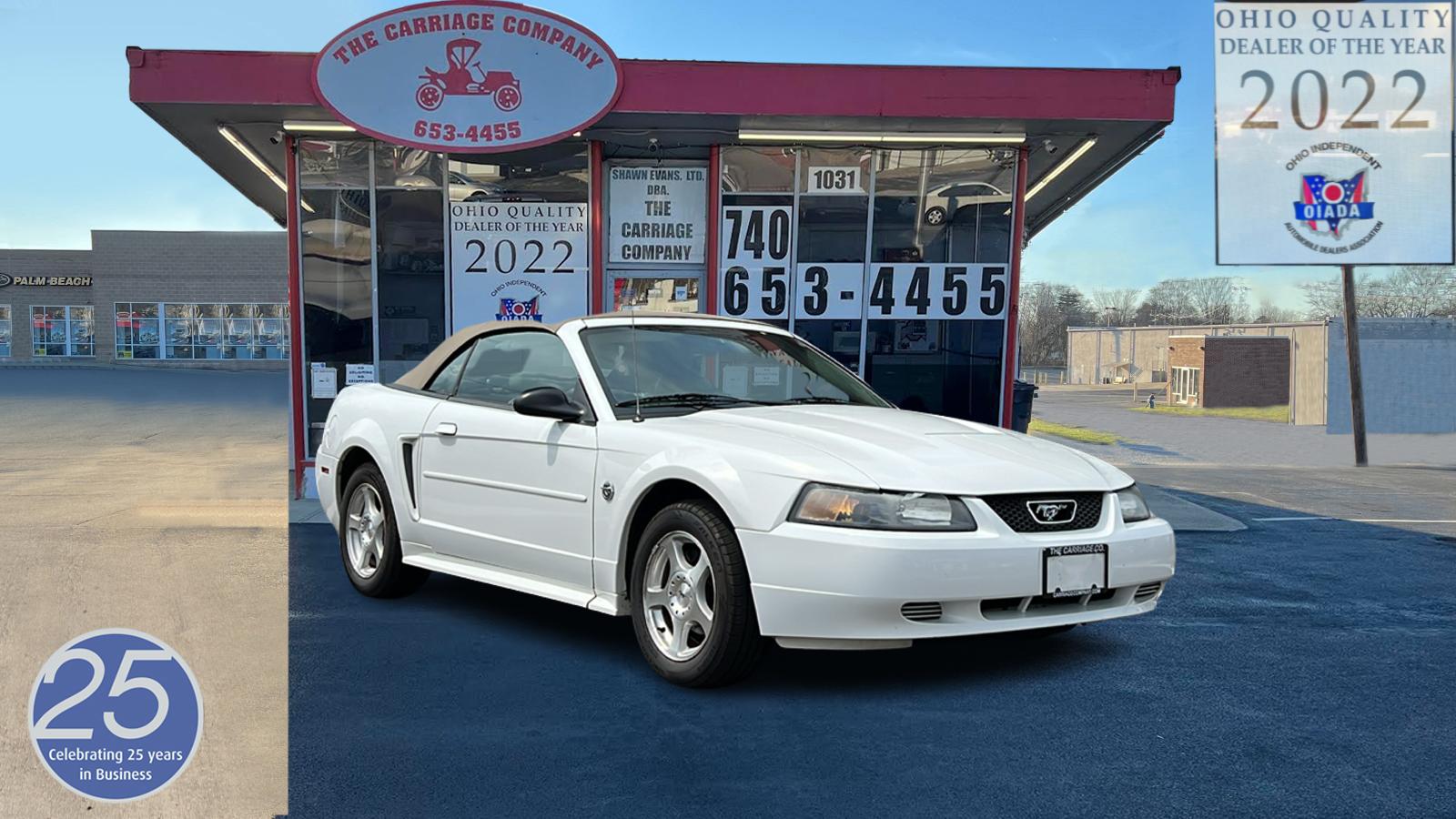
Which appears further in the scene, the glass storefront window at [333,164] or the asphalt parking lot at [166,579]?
the glass storefront window at [333,164]

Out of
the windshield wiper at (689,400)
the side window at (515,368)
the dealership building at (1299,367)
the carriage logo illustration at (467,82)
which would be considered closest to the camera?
the windshield wiper at (689,400)

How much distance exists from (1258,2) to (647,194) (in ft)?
40.8

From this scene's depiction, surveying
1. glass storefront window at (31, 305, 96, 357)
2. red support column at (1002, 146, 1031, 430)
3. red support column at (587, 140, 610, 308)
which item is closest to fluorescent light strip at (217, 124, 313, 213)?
red support column at (587, 140, 610, 308)

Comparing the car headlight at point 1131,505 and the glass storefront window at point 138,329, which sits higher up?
the glass storefront window at point 138,329

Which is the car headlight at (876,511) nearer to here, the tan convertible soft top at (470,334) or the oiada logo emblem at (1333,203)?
the tan convertible soft top at (470,334)

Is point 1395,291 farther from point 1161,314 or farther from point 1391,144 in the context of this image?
point 1391,144

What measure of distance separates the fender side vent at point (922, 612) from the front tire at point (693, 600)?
0.58 meters

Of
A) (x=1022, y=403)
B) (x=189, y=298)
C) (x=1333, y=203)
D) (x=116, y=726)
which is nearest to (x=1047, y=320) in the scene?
(x=189, y=298)

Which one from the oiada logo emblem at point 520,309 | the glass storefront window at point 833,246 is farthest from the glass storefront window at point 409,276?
the glass storefront window at point 833,246

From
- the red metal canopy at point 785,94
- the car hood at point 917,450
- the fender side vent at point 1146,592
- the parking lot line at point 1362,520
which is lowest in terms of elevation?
the parking lot line at point 1362,520

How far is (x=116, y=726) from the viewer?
3627 mm

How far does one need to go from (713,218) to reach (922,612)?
804 centimetres

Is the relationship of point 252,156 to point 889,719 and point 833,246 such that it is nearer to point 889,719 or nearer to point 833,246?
point 833,246

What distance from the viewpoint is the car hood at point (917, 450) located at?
462 cm
